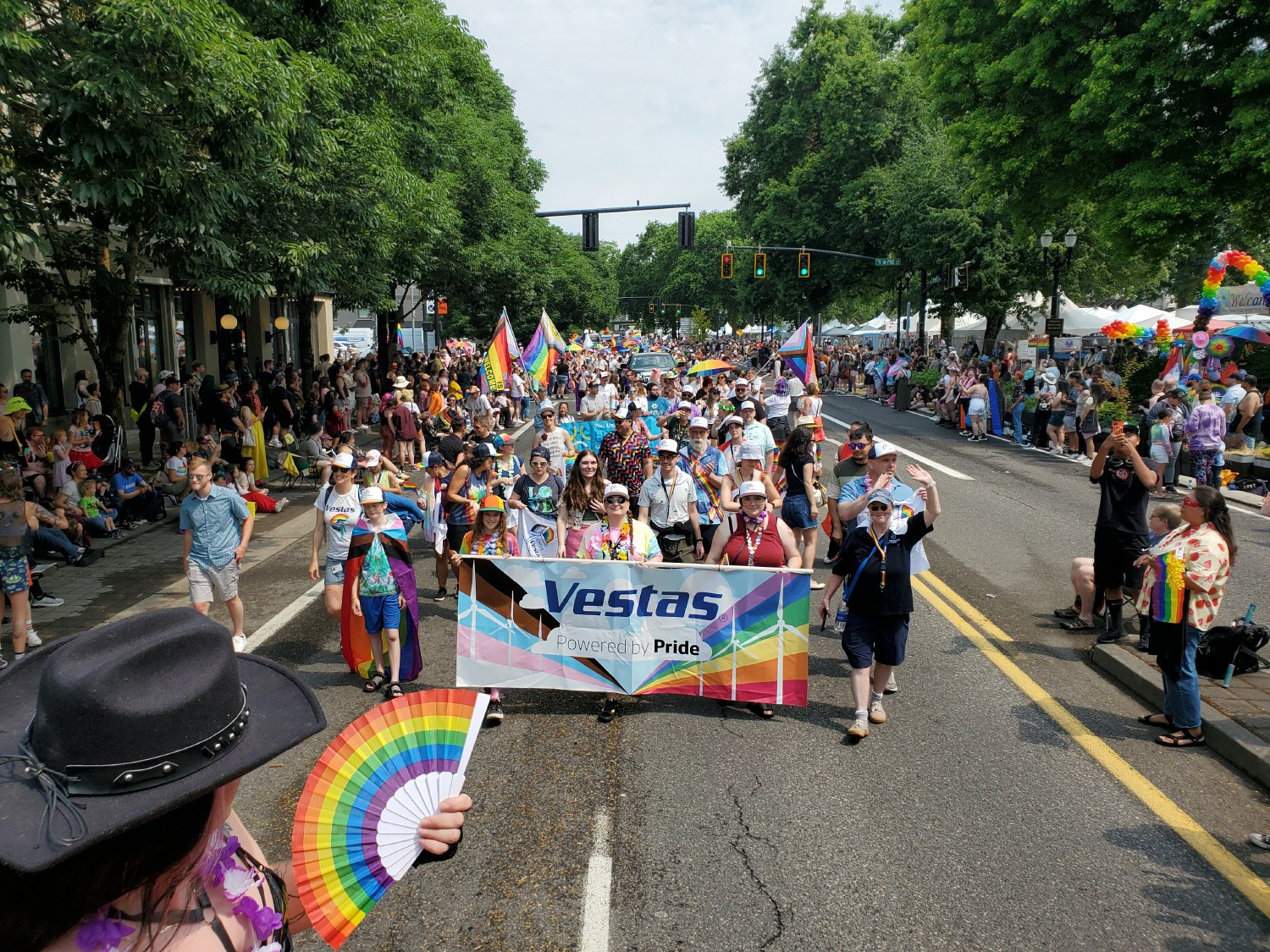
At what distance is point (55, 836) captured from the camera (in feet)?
4.91

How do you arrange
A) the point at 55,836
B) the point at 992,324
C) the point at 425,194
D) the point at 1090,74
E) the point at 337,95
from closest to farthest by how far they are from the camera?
the point at 55,836 < the point at 337,95 < the point at 425,194 < the point at 1090,74 < the point at 992,324

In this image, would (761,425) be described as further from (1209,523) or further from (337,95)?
(337,95)

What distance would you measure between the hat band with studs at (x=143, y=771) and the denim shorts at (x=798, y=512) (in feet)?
25.7

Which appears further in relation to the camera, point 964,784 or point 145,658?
point 964,784

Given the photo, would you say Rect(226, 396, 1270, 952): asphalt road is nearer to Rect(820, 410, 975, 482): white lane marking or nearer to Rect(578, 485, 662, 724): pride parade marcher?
Rect(578, 485, 662, 724): pride parade marcher

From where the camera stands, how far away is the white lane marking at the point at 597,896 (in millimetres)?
4039

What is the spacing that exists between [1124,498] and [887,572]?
120 inches

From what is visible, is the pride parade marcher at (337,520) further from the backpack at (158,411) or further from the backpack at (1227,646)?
the backpack at (158,411)

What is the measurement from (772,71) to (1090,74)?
33.8 metres

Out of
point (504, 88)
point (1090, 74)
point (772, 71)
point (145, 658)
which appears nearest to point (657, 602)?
point (145, 658)

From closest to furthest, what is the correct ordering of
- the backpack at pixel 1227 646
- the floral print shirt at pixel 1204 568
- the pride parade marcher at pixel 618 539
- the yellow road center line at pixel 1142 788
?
the yellow road center line at pixel 1142 788
the floral print shirt at pixel 1204 568
the backpack at pixel 1227 646
the pride parade marcher at pixel 618 539

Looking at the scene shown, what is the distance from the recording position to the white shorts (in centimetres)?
771

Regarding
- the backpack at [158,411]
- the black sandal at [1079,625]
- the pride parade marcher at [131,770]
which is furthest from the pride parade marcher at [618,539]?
the backpack at [158,411]

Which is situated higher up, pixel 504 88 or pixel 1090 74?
pixel 504 88
